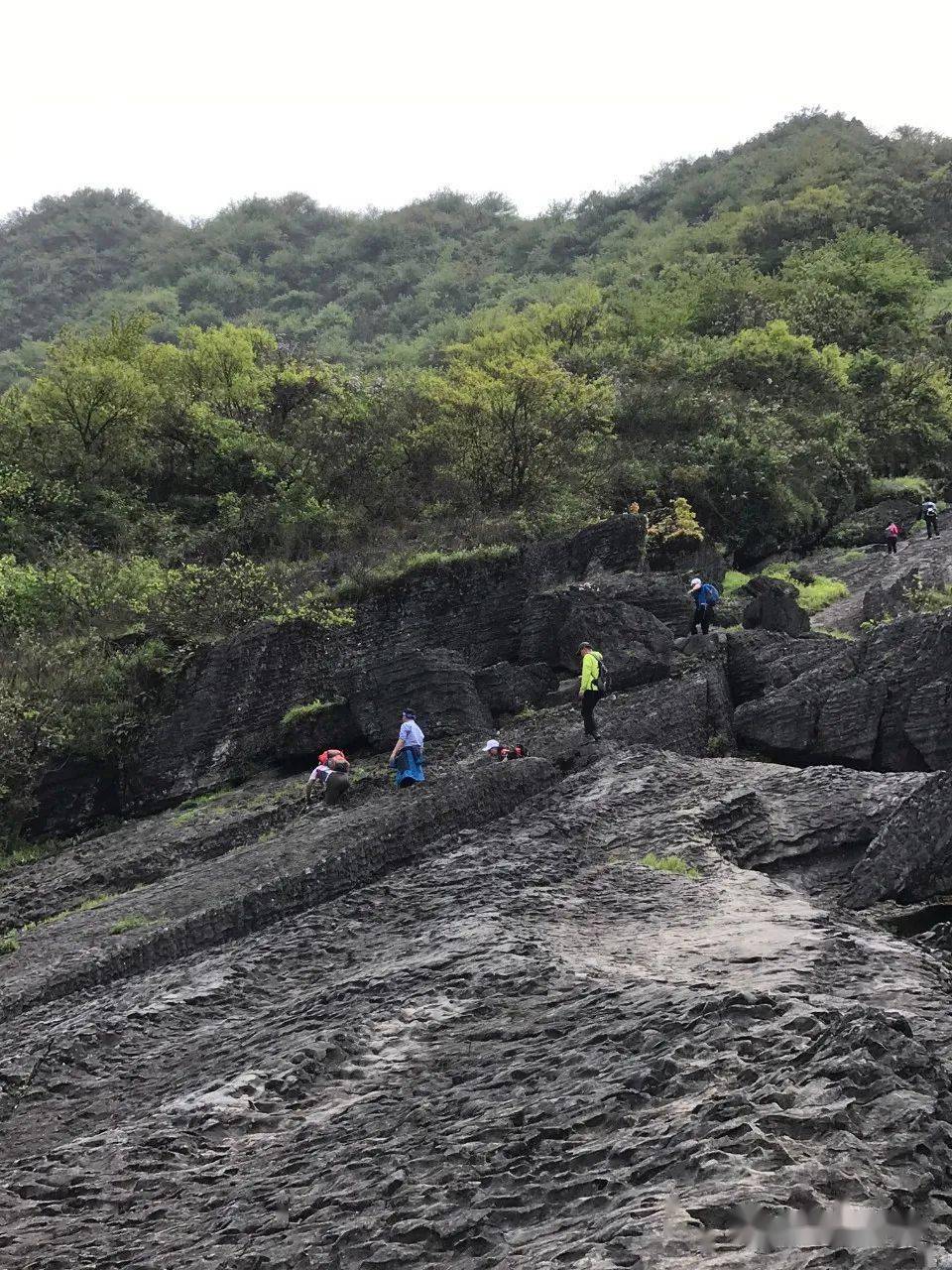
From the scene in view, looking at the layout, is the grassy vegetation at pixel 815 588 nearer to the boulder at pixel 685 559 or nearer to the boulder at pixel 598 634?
the boulder at pixel 685 559

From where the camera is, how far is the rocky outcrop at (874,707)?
1805 cm

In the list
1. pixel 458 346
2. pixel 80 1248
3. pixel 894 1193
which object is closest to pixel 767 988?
pixel 894 1193

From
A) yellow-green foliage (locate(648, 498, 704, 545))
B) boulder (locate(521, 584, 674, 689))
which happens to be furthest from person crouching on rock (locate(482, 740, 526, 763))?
yellow-green foliage (locate(648, 498, 704, 545))

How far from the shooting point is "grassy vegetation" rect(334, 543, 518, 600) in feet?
79.5

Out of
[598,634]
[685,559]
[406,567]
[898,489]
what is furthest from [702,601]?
[898,489]

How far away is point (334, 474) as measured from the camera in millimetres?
31469

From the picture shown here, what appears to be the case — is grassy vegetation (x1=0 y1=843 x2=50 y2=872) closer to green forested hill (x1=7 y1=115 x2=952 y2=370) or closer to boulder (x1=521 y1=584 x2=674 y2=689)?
boulder (x1=521 y1=584 x2=674 y2=689)

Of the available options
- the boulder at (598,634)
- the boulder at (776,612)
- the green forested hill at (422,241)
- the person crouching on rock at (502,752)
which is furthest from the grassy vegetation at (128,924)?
the green forested hill at (422,241)

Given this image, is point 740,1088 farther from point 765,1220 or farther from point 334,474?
point 334,474

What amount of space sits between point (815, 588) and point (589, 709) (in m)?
15.1

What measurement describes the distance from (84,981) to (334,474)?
20846mm

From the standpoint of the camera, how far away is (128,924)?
13.8 metres

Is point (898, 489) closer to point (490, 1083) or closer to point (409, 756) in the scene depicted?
point (409, 756)

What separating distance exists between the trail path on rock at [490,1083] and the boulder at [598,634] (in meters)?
8.68
